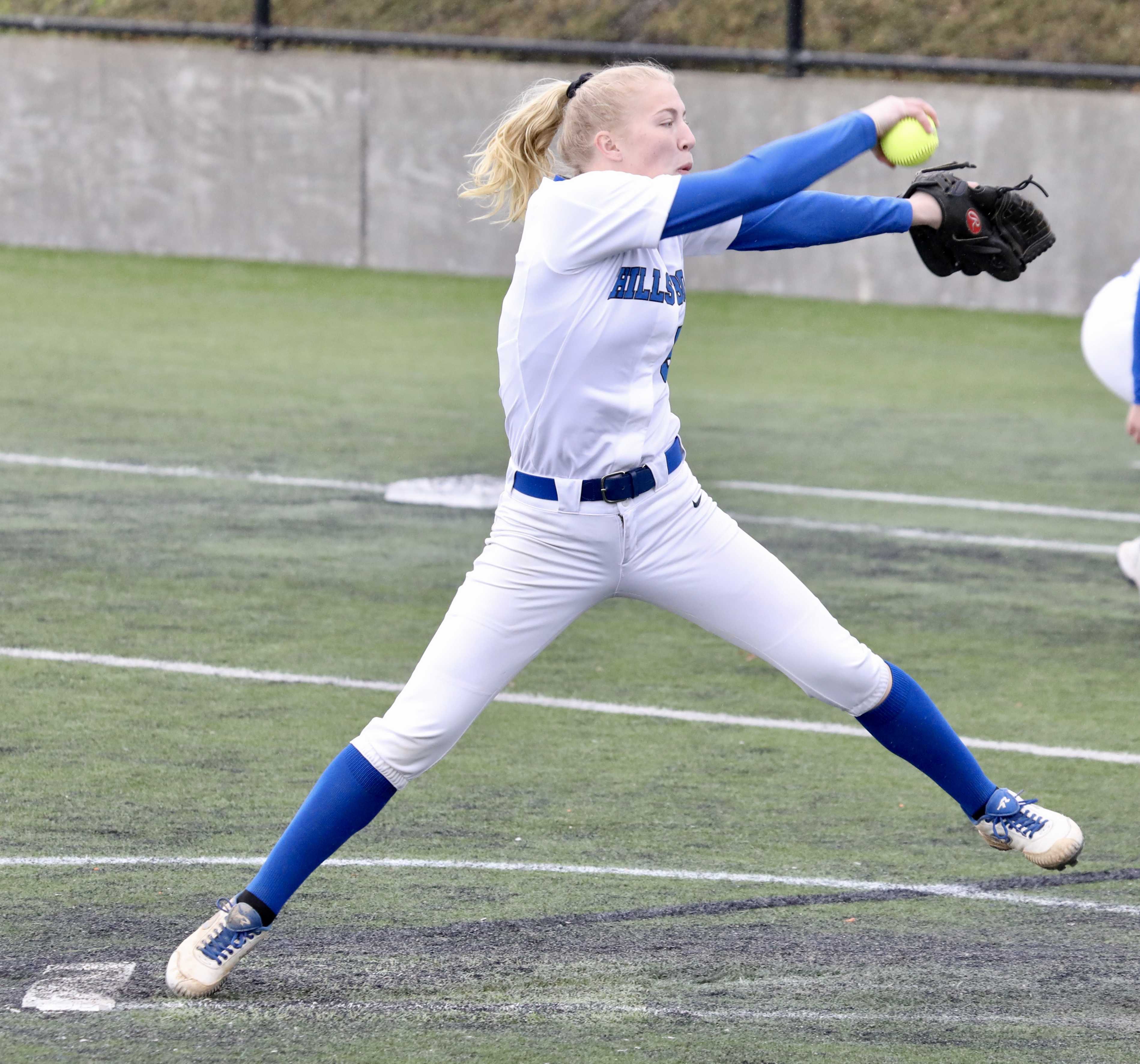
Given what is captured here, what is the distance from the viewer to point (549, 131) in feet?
14.8

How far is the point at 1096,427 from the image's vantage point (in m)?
12.7

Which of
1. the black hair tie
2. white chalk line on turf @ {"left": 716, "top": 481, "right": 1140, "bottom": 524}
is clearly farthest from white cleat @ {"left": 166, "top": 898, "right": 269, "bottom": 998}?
white chalk line on turf @ {"left": 716, "top": 481, "right": 1140, "bottom": 524}

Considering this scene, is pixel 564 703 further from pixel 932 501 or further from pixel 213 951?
pixel 932 501

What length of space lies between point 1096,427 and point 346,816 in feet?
30.6

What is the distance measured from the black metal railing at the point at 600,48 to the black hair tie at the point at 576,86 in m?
12.7

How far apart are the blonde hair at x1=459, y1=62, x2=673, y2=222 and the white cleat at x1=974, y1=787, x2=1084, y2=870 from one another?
172cm

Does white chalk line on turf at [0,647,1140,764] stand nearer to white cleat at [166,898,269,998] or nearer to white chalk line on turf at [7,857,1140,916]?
white chalk line on turf at [7,857,1140,916]

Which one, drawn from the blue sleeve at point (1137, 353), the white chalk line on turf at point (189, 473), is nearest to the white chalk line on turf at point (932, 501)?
the white chalk line on turf at point (189, 473)

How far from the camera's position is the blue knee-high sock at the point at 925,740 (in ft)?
14.9

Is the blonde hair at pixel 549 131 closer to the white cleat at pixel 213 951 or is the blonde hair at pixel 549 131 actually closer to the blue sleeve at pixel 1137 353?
the white cleat at pixel 213 951

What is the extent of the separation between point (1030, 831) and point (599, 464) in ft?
4.32

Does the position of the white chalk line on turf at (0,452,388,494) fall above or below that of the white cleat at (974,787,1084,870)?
below

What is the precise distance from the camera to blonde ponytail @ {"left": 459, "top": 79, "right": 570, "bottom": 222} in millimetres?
4469

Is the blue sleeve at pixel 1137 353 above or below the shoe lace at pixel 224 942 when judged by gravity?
above
